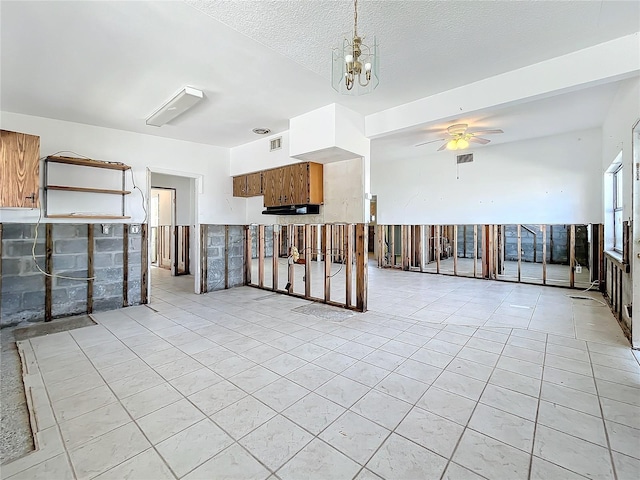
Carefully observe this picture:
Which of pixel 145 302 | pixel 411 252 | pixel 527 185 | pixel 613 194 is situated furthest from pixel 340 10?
pixel 411 252

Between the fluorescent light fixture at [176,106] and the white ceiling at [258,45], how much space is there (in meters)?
0.09

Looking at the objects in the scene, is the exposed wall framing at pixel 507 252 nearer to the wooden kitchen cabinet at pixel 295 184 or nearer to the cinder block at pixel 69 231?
the wooden kitchen cabinet at pixel 295 184

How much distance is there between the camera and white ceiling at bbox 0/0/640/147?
226 centimetres

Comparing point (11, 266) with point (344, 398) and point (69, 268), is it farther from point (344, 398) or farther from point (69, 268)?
point (344, 398)

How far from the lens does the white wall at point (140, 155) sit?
4.20m

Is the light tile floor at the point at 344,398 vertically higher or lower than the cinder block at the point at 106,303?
lower

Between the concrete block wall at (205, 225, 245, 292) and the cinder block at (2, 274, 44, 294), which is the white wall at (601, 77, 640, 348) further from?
the cinder block at (2, 274, 44, 294)

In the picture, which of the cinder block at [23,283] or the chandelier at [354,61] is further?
the cinder block at [23,283]

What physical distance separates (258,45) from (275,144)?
8.68 feet

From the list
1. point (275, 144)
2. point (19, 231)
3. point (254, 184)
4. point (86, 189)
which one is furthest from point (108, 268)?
point (275, 144)

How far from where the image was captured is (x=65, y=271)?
4367 millimetres

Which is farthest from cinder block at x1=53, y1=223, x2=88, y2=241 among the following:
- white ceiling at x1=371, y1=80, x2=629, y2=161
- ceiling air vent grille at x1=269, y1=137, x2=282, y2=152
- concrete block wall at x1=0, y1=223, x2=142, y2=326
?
white ceiling at x1=371, y1=80, x2=629, y2=161

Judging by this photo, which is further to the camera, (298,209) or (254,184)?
(254,184)

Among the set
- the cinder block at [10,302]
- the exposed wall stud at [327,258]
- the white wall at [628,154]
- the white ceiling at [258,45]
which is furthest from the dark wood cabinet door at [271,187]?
the white wall at [628,154]
